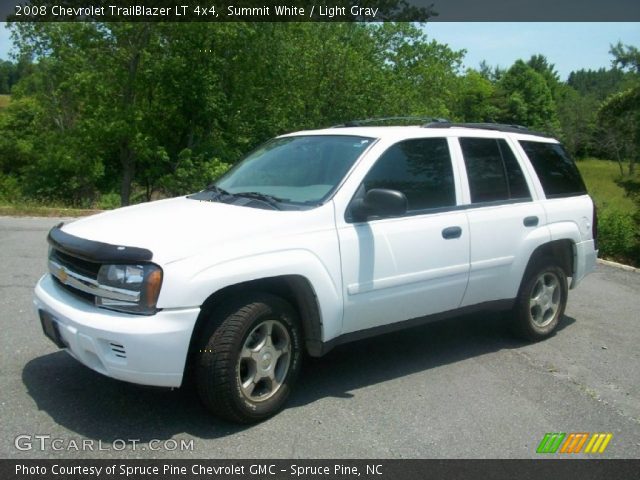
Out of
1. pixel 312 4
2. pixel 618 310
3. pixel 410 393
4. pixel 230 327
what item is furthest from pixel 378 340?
pixel 312 4

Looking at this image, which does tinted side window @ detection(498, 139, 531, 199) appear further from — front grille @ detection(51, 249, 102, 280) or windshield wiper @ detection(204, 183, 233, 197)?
front grille @ detection(51, 249, 102, 280)

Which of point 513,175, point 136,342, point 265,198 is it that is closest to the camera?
point 136,342

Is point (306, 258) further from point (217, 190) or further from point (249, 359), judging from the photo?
point (217, 190)

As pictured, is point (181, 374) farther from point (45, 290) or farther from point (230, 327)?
point (45, 290)

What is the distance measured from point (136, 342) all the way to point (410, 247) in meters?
2.07

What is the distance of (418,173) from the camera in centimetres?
471

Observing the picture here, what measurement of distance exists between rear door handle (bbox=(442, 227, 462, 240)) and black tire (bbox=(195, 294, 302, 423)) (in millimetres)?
1418

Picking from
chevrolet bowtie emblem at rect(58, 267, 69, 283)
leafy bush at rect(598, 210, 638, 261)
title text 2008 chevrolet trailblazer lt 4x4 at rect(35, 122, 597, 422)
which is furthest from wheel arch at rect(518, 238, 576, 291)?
leafy bush at rect(598, 210, 638, 261)

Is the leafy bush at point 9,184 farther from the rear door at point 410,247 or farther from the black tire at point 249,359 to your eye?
the black tire at point 249,359

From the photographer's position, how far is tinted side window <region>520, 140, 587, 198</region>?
5660 millimetres

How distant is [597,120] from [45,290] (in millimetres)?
13606

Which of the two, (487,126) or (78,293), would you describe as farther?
(487,126)

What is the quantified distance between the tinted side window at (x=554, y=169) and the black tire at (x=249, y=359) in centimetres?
301

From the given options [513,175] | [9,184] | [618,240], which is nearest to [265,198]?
[513,175]
